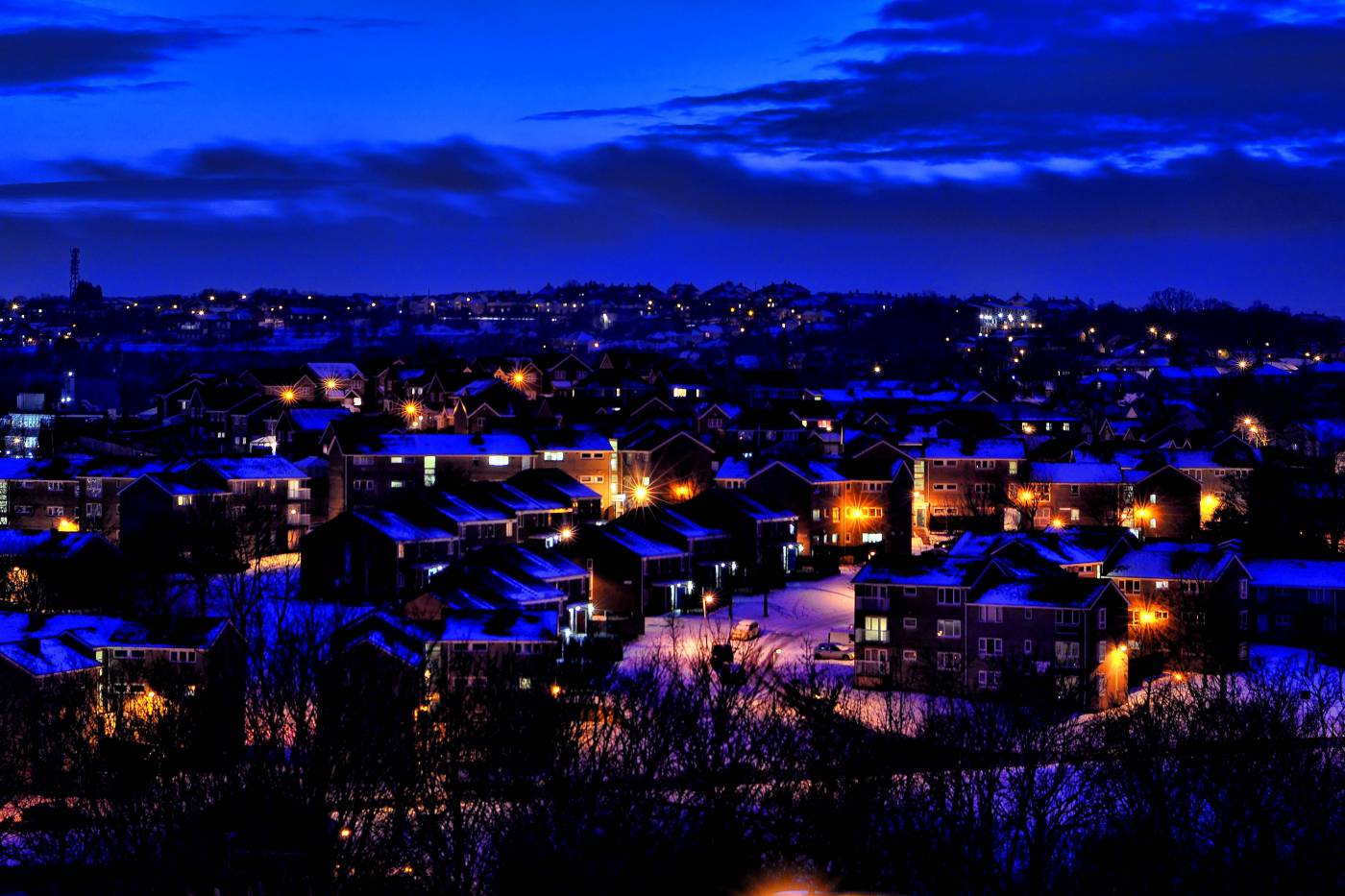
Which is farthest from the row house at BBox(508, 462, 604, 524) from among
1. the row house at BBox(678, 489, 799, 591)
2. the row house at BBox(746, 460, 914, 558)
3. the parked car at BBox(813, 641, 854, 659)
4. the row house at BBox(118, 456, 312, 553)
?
the parked car at BBox(813, 641, 854, 659)

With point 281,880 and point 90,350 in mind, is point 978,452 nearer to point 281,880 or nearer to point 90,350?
point 281,880

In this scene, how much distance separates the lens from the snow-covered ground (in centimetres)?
1892

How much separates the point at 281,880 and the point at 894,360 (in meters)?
55.3

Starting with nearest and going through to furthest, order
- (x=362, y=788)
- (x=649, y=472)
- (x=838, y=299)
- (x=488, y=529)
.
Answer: (x=362, y=788) → (x=488, y=529) → (x=649, y=472) → (x=838, y=299)

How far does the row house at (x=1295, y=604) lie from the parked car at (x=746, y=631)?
5611 millimetres

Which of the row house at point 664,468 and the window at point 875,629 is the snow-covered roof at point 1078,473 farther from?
the window at point 875,629

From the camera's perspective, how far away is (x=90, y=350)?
7069 cm

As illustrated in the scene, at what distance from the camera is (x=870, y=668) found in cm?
1823

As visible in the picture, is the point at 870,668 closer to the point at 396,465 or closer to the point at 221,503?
the point at 221,503

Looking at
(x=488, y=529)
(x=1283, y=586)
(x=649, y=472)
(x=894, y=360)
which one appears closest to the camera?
(x=1283, y=586)

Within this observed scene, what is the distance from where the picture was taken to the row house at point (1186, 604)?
19.1 meters

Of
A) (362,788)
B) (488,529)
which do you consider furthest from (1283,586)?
(362,788)

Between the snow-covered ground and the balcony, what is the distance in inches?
12.3

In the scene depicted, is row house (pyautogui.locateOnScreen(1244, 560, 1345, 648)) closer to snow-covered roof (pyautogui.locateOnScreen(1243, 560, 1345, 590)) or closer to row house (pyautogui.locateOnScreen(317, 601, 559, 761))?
snow-covered roof (pyautogui.locateOnScreen(1243, 560, 1345, 590))
